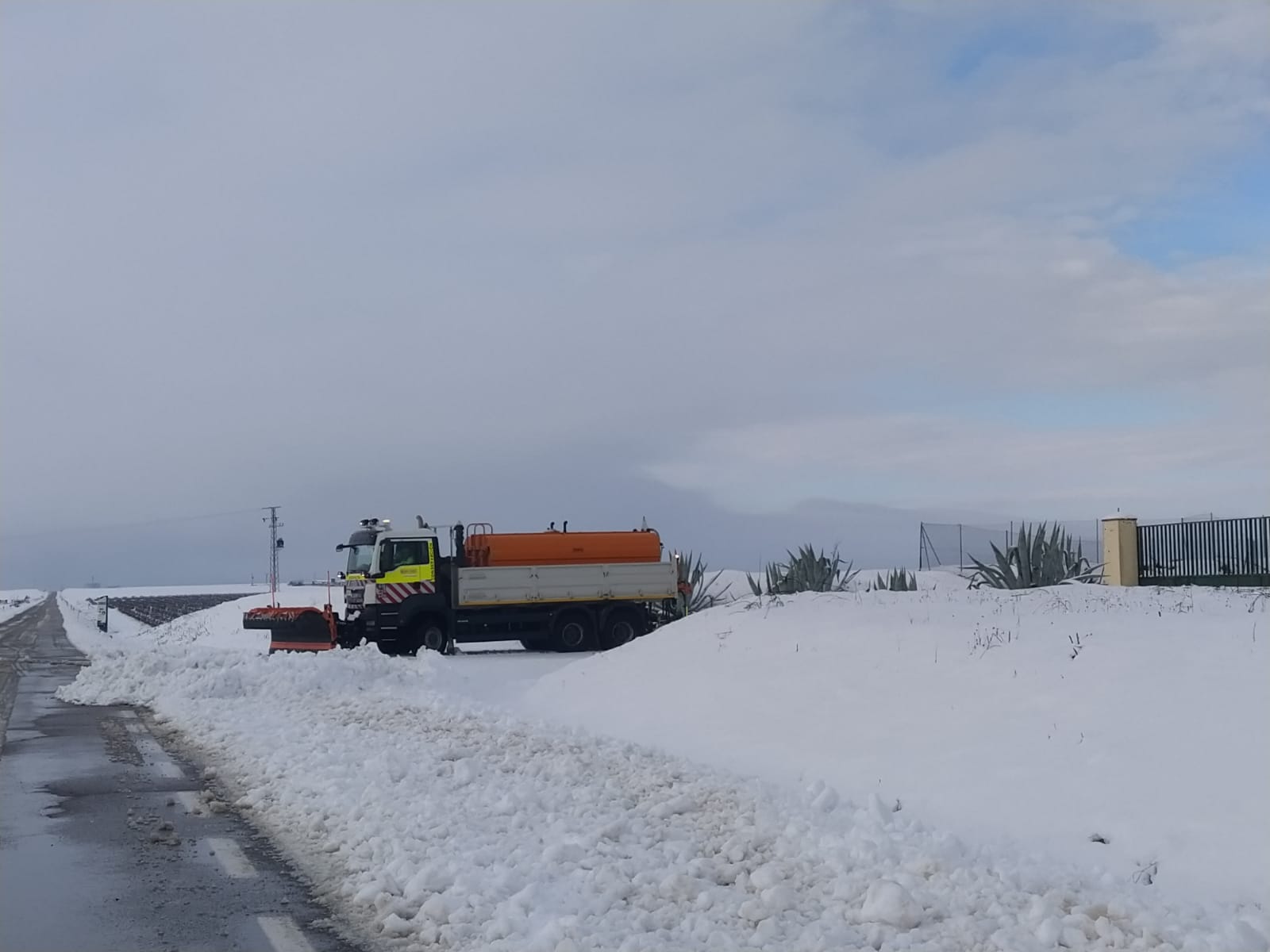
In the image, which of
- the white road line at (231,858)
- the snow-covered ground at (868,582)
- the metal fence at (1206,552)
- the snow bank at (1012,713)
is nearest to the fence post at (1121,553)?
the metal fence at (1206,552)

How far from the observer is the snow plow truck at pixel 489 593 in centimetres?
2539

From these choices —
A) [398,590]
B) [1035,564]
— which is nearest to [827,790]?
[1035,564]

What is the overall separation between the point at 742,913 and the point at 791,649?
8.04 m

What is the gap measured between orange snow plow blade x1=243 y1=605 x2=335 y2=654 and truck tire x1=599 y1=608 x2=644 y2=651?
610 cm

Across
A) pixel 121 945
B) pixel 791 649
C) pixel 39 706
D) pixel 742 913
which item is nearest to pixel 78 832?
pixel 121 945

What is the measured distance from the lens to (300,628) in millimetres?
24875

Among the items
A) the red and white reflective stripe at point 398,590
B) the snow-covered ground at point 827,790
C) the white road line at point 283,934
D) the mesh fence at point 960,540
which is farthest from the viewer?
the mesh fence at point 960,540

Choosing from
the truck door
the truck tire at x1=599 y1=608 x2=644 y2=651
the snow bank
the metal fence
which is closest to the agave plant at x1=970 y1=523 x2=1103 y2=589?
the snow bank

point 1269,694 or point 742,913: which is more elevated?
point 1269,694

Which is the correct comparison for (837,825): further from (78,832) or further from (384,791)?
(78,832)

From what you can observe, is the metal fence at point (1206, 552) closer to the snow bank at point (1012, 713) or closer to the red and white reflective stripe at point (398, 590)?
the snow bank at point (1012, 713)

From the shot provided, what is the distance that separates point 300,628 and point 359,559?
7.02 feet

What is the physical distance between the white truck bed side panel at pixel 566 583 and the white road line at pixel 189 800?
16.4 meters

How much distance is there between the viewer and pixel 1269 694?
8.56m
